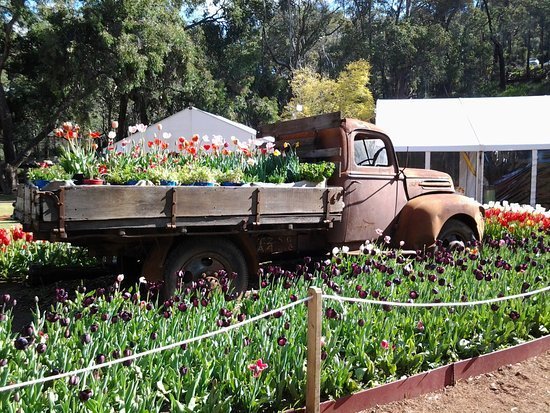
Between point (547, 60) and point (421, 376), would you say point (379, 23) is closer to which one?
point (547, 60)

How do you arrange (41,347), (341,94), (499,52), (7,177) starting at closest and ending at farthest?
(41,347)
(7,177)
(341,94)
(499,52)

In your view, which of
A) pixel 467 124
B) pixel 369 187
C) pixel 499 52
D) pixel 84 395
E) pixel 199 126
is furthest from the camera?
pixel 499 52

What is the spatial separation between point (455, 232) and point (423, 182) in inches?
30.8

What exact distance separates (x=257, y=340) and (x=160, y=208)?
1876 mm

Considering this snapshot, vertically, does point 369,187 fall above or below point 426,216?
above

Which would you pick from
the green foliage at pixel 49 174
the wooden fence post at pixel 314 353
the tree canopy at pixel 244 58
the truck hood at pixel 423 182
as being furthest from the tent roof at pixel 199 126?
the wooden fence post at pixel 314 353

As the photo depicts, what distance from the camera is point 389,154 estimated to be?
672cm

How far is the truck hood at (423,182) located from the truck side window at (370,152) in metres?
0.36

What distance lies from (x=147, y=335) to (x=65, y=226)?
59.7 inches

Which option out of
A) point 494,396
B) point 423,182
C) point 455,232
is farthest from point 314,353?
point 423,182

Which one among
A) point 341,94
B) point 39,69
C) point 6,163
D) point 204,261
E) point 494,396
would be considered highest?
point 341,94

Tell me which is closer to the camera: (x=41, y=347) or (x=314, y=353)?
(x=41, y=347)

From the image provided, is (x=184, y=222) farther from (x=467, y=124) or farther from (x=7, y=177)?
(x=7, y=177)

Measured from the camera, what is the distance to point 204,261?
5309 mm
